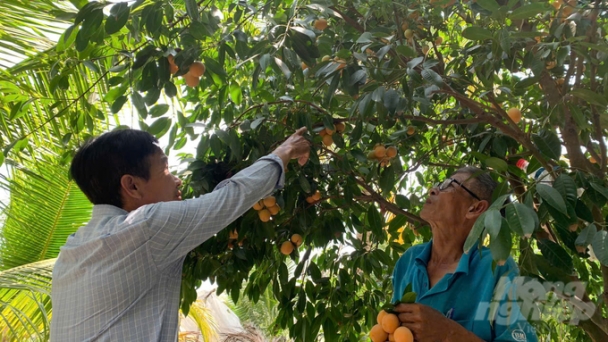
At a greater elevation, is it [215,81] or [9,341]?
[215,81]

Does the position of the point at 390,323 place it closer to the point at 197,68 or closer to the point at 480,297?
the point at 480,297

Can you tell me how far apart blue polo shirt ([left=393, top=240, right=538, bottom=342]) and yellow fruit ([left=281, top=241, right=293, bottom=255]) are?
1.66 feet

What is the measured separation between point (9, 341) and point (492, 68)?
144 inches

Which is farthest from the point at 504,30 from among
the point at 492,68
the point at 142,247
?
the point at 142,247

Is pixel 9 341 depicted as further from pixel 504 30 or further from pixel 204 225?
pixel 504 30

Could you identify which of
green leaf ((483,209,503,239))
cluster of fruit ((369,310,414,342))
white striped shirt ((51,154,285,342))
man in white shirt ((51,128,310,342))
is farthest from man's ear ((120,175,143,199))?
green leaf ((483,209,503,239))

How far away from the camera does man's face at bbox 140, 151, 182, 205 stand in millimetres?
1675

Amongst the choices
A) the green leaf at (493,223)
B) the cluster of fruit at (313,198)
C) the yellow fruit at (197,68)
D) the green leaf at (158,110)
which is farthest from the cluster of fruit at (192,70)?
the green leaf at (493,223)

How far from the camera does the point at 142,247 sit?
4.80ft

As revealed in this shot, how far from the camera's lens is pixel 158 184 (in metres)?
1.69

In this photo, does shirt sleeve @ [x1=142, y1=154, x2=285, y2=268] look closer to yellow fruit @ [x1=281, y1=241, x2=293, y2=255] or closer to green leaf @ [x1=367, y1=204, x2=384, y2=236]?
yellow fruit @ [x1=281, y1=241, x2=293, y2=255]

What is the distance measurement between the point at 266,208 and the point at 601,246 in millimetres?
1103

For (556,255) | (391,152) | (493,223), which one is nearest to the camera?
(493,223)

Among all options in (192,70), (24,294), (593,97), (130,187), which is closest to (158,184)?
(130,187)
